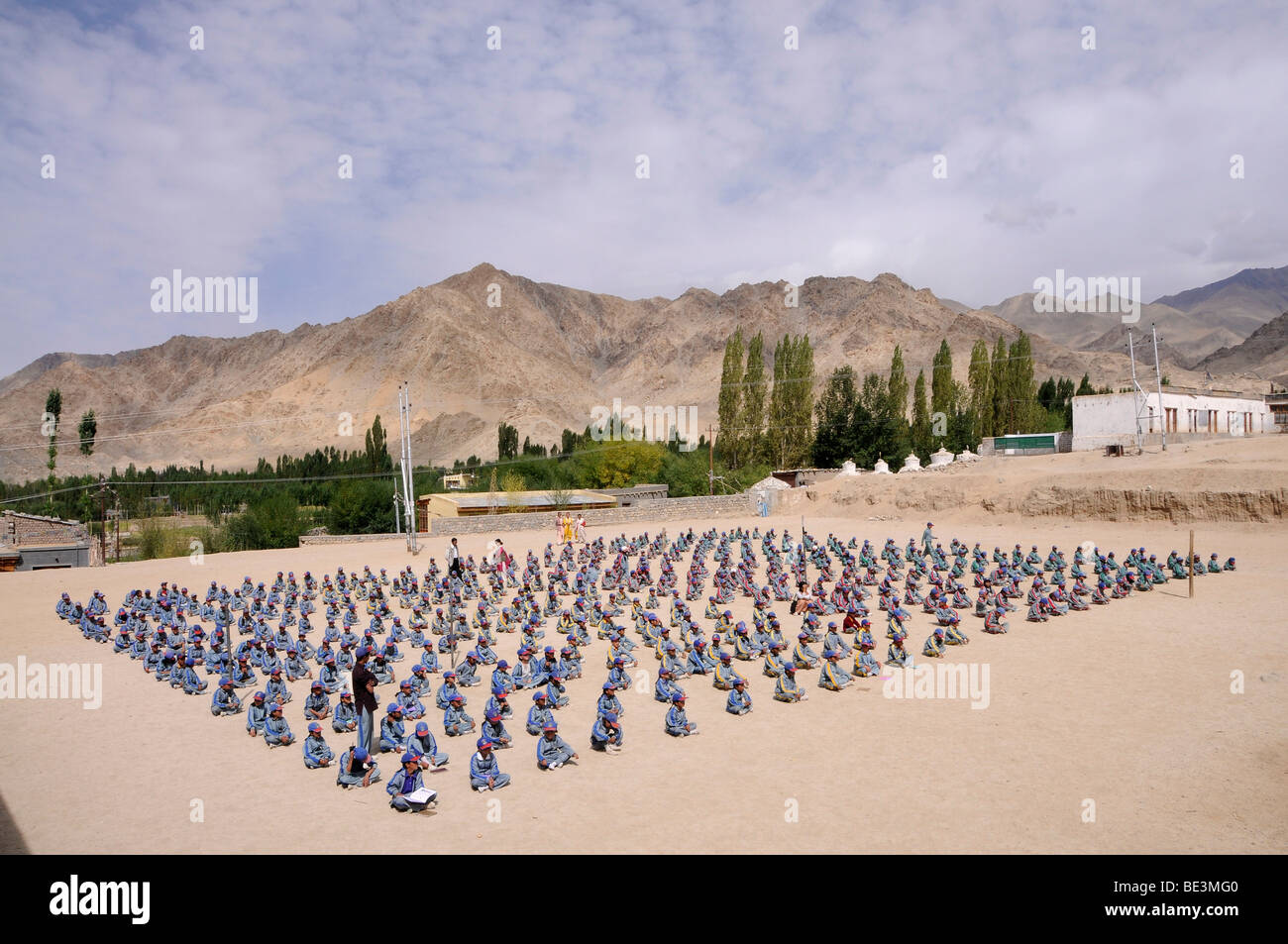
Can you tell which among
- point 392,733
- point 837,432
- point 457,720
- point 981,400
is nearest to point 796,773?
point 457,720

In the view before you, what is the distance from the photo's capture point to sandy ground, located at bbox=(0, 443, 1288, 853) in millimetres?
8523

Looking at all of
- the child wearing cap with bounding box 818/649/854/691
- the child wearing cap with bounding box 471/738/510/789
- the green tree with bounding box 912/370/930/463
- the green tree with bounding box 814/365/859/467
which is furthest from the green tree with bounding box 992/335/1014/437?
the child wearing cap with bounding box 471/738/510/789

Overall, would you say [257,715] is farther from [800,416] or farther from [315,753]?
[800,416]

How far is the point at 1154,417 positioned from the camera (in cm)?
4703

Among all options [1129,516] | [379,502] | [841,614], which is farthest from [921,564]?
[379,502]

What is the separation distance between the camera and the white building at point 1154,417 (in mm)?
47062

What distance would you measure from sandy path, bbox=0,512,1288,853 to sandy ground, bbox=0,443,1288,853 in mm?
38

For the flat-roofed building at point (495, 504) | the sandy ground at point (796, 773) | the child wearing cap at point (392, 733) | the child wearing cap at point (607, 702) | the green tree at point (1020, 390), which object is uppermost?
the green tree at point (1020, 390)

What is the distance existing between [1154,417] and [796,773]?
152 feet

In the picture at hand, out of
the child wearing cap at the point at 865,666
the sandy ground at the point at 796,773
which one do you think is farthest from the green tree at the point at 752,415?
the child wearing cap at the point at 865,666

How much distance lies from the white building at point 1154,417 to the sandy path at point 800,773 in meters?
35.0

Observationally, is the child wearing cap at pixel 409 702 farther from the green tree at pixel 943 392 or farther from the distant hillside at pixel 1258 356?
the distant hillside at pixel 1258 356

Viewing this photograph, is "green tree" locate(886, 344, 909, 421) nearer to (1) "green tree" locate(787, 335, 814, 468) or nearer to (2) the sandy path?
(1) "green tree" locate(787, 335, 814, 468)
